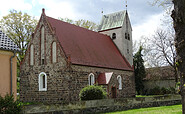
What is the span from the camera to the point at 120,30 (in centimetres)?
3105

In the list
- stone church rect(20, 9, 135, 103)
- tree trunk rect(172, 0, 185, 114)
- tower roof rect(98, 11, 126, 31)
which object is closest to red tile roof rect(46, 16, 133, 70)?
stone church rect(20, 9, 135, 103)

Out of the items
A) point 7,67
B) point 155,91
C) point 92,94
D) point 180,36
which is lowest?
point 155,91

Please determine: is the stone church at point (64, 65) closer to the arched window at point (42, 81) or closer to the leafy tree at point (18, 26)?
the arched window at point (42, 81)

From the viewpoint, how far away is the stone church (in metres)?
20.4

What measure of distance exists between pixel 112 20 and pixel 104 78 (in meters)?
12.8

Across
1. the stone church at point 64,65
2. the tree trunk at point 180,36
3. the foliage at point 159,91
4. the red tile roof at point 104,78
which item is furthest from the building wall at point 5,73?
the foliage at point 159,91

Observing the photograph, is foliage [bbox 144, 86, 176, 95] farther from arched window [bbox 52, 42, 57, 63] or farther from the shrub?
arched window [bbox 52, 42, 57, 63]

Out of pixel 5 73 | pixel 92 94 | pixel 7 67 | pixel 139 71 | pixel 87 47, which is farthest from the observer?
pixel 139 71

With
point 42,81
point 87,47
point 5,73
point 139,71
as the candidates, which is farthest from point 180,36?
point 139,71

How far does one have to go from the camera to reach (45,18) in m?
22.2

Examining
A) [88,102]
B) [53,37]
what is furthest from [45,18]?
[88,102]

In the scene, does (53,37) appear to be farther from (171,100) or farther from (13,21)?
(13,21)

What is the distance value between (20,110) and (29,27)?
25668 mm

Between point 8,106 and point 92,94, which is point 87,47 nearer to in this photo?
point 92,94
